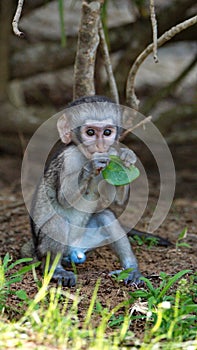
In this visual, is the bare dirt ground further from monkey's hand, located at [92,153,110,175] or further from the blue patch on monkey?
monkey's hand, located at [92,153,110,175]

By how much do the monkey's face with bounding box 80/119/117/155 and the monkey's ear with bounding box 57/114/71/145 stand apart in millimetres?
127

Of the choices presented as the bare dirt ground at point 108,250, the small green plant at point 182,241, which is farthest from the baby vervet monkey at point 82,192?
the small green plant at point 182,241

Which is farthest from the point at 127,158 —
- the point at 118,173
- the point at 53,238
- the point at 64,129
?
the point at 53,238

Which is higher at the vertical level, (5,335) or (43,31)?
(43,31)

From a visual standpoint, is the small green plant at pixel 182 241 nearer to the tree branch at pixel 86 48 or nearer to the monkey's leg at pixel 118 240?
the monkey's leg at pixel 118 240

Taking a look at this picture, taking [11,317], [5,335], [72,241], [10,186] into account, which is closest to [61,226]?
[72,241]

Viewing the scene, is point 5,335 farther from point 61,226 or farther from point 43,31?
point 43,31

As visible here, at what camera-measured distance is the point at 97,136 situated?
16.3 feet

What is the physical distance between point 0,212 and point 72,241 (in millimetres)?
1439

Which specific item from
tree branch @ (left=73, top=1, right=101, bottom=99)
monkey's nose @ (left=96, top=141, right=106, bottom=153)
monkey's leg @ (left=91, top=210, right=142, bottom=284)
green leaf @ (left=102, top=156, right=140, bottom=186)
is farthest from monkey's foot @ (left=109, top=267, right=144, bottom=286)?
tree branch @ (left=73, top=1, right=101, bottom=99)

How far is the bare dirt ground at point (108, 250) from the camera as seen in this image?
14.1ft

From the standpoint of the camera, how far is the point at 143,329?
3.69 metres

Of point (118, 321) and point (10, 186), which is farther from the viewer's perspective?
point (10, 186)

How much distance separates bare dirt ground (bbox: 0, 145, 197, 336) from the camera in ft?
14.1
